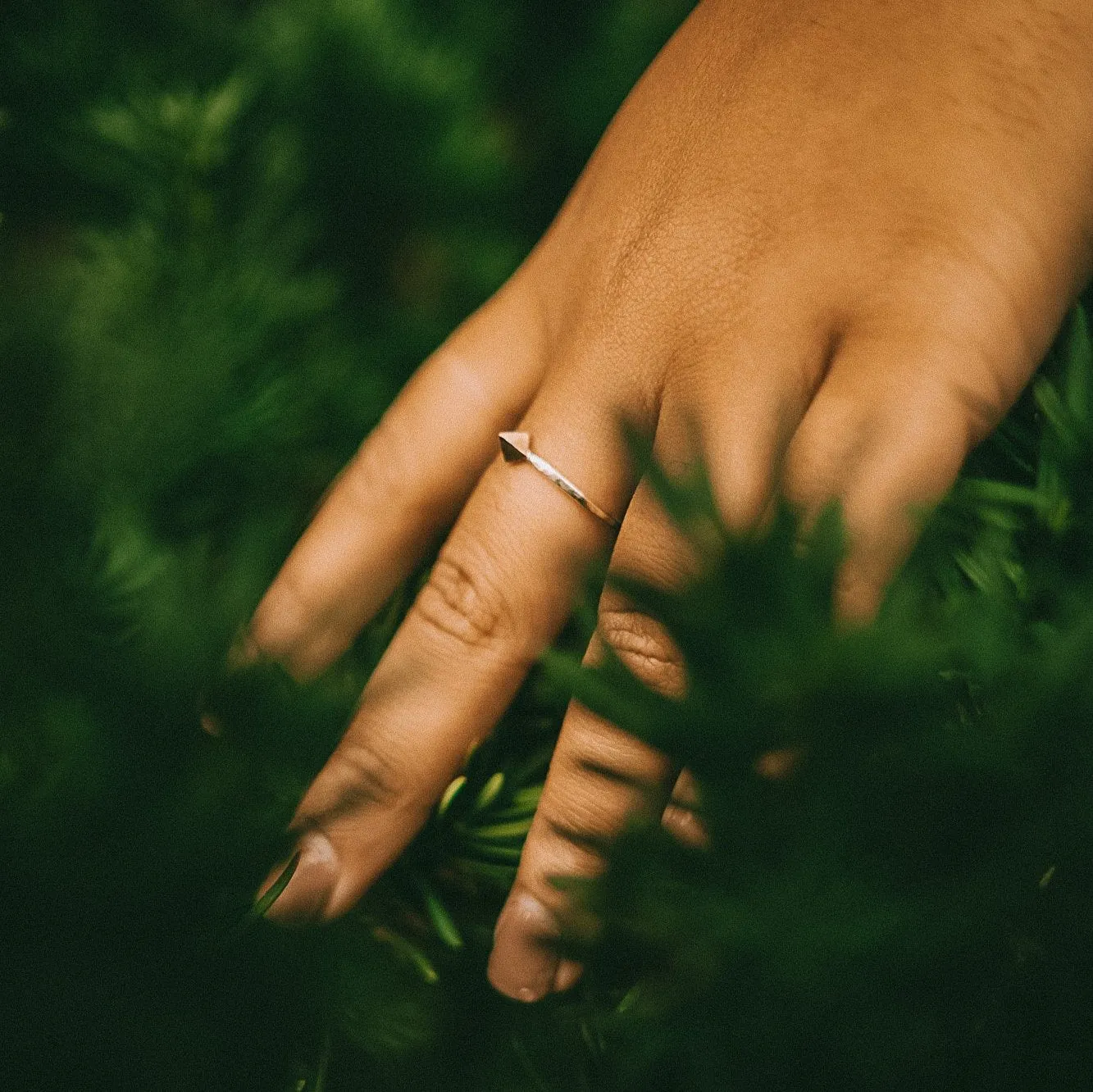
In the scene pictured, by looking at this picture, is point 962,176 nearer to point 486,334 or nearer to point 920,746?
point 486,334

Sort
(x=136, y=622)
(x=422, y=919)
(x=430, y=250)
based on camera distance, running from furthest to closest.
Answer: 1. (x=430, y=250)
2. (x=422, y=919)
3. (x=136, y=622)

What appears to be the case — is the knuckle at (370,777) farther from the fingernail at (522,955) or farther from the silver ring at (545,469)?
the silver ring at (545,469)

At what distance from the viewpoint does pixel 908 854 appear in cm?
20

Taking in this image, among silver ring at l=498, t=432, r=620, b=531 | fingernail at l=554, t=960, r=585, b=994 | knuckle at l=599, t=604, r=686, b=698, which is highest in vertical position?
knuckle at l=599, t=604, r=686, b=698

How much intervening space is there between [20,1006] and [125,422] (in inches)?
8.8

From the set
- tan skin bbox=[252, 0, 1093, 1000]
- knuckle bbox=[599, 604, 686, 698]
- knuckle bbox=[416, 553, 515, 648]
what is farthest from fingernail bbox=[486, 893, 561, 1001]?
knuckle bbox=[416, 553, 515, 648]

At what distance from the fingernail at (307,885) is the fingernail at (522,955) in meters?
0.06

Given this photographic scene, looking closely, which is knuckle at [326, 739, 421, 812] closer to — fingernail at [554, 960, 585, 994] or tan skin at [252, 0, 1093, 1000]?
tan skin at [252, 0, 1093, 1000]

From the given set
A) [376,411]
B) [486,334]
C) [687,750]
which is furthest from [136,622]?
[486,334]

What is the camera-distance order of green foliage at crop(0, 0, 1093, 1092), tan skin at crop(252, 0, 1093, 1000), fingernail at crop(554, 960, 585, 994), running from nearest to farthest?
1. green foliage at crop(0, 0, 1093, 1092)
2. fingernail at crop(554, 960, 585, 994)
3. tan skin at crop(252, 0, 1093, 1000)

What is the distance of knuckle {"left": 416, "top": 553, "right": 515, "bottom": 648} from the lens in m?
0.69

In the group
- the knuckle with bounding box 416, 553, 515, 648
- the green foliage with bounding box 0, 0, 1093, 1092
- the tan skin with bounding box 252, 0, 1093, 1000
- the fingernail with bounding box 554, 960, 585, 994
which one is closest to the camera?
the green foliage with bounding box 0, 0, 1093, 1092

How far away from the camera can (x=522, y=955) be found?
0.30m

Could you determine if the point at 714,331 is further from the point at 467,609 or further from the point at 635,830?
the point at 635,830
